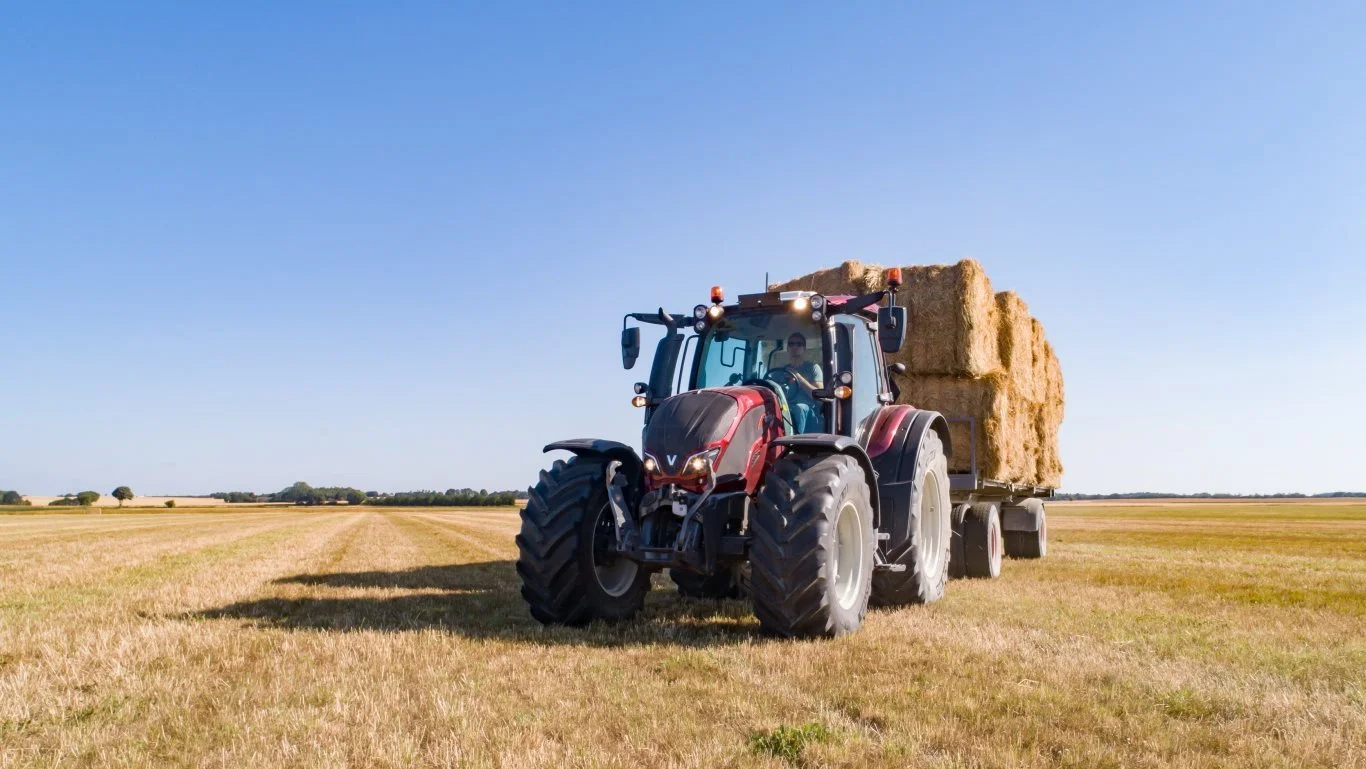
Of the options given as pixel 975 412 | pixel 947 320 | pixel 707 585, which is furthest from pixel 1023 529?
pixel 707 585

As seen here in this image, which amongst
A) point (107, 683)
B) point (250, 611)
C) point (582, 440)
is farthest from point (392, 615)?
point (107, 683)

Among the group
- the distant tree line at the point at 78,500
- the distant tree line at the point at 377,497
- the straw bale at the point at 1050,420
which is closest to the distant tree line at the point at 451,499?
the distant tree line at the point at 377,497

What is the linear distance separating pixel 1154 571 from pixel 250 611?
1063 cm

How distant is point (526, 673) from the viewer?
16.7ft

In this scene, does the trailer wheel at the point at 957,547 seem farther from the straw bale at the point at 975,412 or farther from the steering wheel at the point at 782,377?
the steering wheel at the point at 782,377

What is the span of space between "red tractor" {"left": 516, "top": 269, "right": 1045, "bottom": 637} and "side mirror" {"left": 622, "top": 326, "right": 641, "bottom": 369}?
0.01 metres

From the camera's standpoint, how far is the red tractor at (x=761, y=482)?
612 centimetres

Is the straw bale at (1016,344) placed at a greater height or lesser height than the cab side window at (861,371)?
greater

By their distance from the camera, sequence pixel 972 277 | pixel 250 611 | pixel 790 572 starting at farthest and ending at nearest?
pixel 972 277
pixel 250 611
pixel 790 572

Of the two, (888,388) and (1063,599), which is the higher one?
(888,388)

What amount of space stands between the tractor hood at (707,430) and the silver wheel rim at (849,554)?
84cm

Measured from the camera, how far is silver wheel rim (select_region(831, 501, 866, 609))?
6676mm

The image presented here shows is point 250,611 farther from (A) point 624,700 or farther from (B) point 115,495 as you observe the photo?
(B) point 115,495

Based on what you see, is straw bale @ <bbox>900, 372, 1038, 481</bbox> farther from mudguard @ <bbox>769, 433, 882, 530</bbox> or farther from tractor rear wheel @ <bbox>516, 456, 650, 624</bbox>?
tractor rear wheel @ <bbox>516, 456, 650, 624</bbox>
